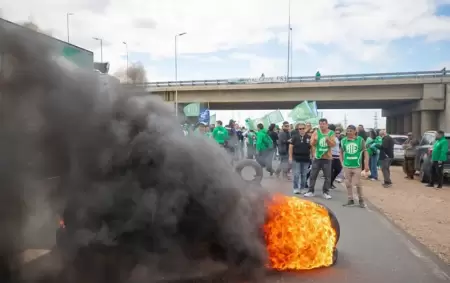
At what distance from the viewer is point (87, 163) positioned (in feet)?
14.2

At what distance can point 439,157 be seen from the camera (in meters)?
13.4

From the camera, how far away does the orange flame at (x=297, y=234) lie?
4.91m

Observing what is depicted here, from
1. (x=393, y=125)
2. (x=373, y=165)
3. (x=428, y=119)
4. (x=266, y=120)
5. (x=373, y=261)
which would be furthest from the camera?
(x=393, y=125)

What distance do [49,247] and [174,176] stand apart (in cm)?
151

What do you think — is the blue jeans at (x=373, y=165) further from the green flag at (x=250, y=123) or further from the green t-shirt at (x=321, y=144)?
the green flag at (x=250, y=123)

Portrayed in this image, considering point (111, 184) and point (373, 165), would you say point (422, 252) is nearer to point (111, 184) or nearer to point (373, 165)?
point (111, 184)

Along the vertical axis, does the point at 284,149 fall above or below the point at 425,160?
above

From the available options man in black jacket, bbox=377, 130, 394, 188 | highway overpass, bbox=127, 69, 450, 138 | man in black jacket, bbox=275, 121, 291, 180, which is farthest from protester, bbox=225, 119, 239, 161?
highway overpass, bbox=127, 69, 450, 138

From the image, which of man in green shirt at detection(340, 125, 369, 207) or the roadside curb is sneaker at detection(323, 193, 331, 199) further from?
the roadside curb

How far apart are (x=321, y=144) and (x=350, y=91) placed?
29524mm

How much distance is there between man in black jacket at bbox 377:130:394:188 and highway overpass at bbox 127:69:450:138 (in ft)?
72.5

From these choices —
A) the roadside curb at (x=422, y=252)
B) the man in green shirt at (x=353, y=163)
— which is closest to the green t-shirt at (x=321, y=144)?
the man in green shirt at (x=353, y=163)

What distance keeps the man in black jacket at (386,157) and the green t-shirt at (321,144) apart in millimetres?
4446

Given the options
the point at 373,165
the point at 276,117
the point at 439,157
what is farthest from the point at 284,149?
the point at 276,117
